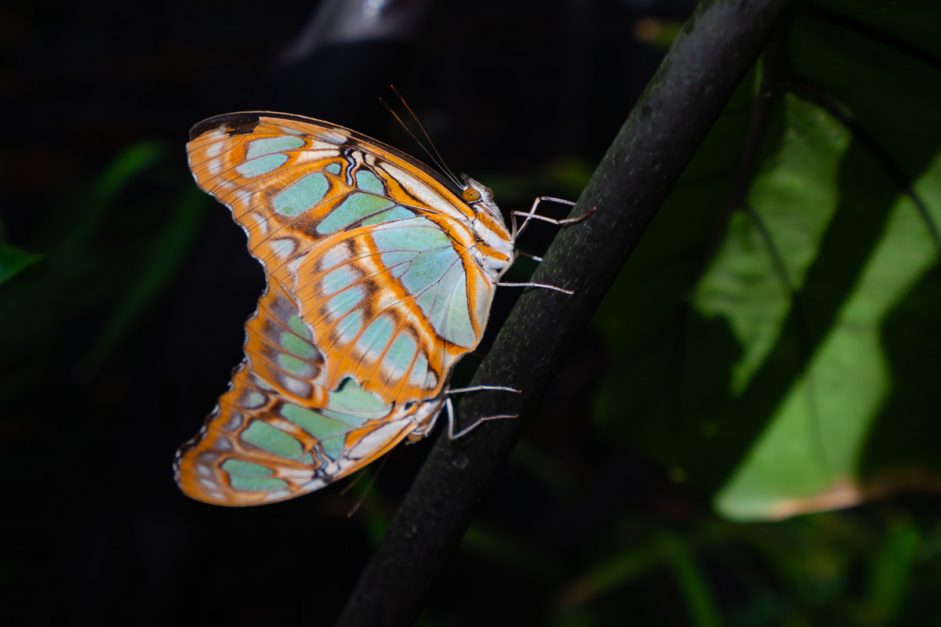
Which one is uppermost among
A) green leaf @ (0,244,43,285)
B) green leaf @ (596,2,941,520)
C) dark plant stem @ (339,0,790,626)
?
green leaf @ (0,244,43,285)

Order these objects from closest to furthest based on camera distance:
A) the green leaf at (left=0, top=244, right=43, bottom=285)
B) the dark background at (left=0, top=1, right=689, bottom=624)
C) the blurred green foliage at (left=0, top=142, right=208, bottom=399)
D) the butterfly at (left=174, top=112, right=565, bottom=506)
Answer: the green leaf at (left=0, top=244, right=43, bottom=285) → the butterfly at (left=174, top=112, right=565, bottom=506) → the dark background at (left=0, top=1, right=689, bottom=624) → the blurred green foliage at (left=0, top=142, right=208, bottom=399)

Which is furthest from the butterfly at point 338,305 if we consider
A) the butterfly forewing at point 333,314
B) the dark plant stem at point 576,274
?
the dark plant stem at point 576,274

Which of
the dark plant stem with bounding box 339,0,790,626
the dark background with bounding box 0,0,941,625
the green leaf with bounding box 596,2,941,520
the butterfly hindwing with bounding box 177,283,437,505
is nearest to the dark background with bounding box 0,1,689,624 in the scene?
the dark background with bounding box 0,0,941,625

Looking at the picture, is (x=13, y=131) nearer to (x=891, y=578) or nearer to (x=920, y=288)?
(x=920, y=288)

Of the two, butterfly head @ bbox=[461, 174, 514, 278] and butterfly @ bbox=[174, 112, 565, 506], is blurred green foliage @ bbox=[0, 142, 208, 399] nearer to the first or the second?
butterfly @ bbox=[174, 112, 565, 506]

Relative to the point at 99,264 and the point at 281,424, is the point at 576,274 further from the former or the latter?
the point at 99,264

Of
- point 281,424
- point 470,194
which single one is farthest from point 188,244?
point 470,194

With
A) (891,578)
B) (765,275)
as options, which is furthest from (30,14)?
(891,578)
